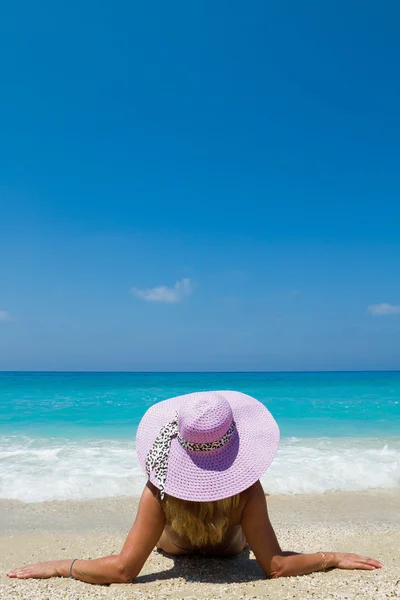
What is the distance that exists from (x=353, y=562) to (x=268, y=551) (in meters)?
0.77

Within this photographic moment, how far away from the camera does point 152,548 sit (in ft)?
9.79

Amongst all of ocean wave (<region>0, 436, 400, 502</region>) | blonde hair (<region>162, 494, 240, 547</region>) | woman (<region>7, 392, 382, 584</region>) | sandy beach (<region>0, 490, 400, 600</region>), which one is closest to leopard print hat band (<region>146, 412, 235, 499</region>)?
woman (<region>7, 392, 382, 584</region>)

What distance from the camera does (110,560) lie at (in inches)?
120

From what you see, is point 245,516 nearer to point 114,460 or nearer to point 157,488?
point 157,488

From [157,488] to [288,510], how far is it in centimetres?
345

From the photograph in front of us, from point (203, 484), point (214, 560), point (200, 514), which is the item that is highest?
point (203, 484)

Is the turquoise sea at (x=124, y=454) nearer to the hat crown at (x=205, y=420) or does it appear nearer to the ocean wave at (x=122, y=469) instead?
the ocean wave at (x=122, y=469)

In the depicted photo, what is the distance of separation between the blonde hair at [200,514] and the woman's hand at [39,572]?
873 mm

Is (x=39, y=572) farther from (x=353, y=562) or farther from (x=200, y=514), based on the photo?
(x=353, y=562)

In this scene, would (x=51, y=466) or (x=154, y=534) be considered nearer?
(x=154, y=534)

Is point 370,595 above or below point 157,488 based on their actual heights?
below

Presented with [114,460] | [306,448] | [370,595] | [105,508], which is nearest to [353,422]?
[306,448]

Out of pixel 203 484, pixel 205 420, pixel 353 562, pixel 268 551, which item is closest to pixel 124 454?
pixel 353 562

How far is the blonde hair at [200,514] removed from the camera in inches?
113
